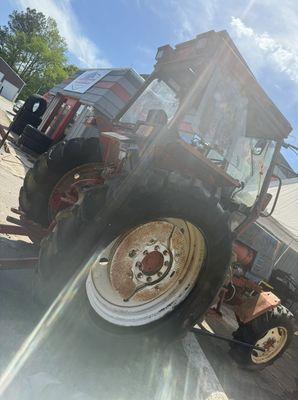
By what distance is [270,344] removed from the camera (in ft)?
14.5

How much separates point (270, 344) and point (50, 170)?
3312 millimetres

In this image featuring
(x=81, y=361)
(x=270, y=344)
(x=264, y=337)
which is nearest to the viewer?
(x=81, y=361)

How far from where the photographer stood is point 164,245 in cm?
302

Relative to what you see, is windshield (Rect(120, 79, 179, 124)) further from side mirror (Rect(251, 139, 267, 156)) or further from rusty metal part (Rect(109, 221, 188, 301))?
rusty metal part (Rect(109, 221, 188, 301))

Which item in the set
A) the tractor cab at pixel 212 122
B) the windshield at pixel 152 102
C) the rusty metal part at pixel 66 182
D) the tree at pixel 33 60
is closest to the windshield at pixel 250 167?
the tractor cab at pixel 212 122

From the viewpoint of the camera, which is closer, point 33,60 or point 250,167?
point 250,167

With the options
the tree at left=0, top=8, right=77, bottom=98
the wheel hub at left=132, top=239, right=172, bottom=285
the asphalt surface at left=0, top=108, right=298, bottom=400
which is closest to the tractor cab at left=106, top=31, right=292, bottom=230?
the wheel hub at left=132, top=239, right=172, bottom=285

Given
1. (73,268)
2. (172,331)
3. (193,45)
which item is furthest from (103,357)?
(193,45)

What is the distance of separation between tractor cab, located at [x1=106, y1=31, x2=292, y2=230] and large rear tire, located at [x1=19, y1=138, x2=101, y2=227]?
1.68 feet

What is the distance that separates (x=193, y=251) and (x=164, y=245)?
1.06 feet

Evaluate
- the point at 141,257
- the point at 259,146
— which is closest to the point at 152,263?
the point at 141,257

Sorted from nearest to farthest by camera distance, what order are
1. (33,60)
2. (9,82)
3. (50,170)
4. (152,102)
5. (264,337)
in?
(50,170)
(264,337)
(152,102)
(9,82)
(33,60)

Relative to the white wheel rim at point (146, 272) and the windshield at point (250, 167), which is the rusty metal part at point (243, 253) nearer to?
the windshield at point (250, 167)

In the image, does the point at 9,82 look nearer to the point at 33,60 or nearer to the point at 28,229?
the point at 33,60
